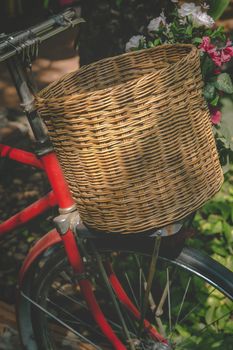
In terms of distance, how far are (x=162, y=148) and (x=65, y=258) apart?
31.8 inches

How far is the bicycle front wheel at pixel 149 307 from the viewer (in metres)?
2.01

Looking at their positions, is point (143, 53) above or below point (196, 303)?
above

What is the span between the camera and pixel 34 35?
68.3 inches

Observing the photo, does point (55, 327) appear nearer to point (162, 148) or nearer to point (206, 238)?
point (206, 238)

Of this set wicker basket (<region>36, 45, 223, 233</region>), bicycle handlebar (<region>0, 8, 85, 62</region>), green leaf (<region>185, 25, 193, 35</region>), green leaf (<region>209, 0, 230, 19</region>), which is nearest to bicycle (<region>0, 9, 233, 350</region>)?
bicycle handlebar (<region>0, 8, 85, 62</region>)

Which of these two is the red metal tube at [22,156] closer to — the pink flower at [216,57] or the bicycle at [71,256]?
the bicycle at [71,256]

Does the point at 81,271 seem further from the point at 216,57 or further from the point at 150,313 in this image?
the point at 216,57

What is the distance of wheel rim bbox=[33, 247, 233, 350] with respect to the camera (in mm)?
2410

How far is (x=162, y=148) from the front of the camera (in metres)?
1.55

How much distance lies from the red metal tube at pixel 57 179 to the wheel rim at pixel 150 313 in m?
0.43

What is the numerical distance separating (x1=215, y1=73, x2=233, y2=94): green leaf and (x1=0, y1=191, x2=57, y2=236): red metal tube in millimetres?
966

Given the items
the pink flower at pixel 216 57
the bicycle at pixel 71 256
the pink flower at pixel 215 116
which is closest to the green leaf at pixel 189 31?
the pink flower at pixel 216 57

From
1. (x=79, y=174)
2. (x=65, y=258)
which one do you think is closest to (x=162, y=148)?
(x=79, y=174)

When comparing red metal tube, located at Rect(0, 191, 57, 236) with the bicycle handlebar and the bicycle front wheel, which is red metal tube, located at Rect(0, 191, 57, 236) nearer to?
the bicycle front wheel
